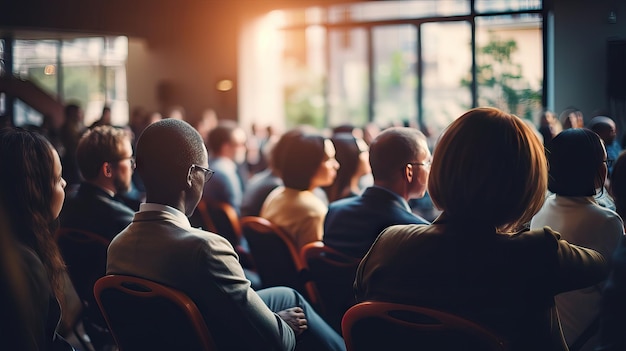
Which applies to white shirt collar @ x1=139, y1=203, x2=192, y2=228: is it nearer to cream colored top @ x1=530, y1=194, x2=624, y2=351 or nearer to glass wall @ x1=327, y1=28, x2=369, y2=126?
cream colored top @ x1=530, y1=194, x2=624, y2=351

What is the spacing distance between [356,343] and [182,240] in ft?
1.88

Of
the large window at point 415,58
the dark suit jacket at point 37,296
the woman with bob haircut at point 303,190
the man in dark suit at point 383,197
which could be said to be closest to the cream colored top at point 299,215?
the woman with bob haircut at point 303,190

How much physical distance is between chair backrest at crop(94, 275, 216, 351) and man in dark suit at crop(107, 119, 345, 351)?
0.11 m

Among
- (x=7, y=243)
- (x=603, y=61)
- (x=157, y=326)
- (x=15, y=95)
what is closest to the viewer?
(x=7, y=243)

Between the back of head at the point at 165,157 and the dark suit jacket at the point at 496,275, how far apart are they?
72 cm

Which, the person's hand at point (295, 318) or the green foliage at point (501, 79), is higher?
the green foliage at point (501, 79)

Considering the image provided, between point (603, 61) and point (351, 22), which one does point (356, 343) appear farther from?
point (351, 22)

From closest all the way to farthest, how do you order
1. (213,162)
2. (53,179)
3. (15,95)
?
(53,179) < (213,162) < (15,95)

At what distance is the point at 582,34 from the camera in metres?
2.62

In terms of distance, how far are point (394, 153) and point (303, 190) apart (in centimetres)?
78

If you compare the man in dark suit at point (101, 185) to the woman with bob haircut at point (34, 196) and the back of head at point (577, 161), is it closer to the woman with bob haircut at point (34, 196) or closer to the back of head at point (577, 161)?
the woman with bob haircut at point (34, 196)

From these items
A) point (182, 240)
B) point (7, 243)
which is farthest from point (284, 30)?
point (7, 243)

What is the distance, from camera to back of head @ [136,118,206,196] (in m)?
2.03

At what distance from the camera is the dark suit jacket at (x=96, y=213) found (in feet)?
9.61
